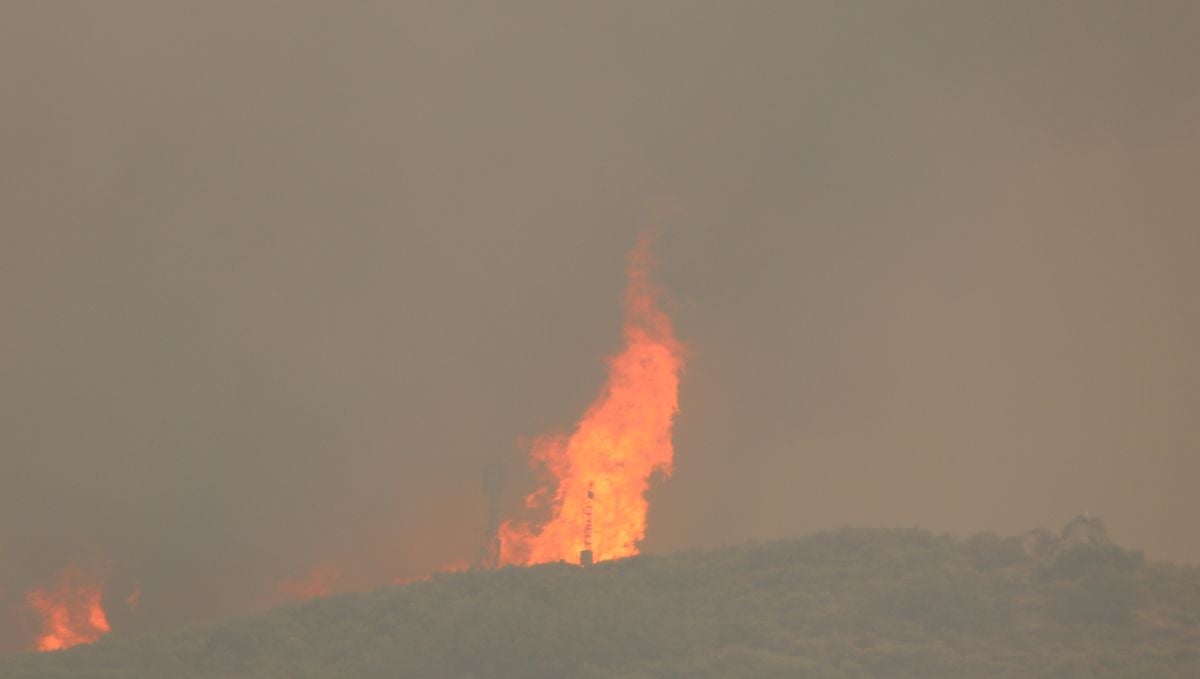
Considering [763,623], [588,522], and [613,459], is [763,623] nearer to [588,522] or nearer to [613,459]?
[588,522]

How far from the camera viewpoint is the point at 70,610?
6181cm

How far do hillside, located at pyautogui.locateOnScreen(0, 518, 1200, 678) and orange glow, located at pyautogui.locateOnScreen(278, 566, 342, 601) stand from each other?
729 inches

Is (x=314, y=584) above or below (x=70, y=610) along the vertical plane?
above

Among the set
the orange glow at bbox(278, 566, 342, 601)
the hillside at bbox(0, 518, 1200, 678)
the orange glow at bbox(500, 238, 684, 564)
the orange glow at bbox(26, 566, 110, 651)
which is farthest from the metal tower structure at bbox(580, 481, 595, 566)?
the orange glow at bbox(26, 566, 110, 651)

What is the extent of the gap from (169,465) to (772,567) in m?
31.9

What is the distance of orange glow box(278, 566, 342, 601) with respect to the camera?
63.5 m

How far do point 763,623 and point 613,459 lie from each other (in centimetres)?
2318

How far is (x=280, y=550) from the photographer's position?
65.6 m

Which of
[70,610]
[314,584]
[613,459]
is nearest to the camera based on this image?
[70,610]

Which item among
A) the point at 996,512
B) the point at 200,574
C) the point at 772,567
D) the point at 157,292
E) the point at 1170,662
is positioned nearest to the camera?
the point at 1170,662

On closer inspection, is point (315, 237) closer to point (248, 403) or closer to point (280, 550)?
point (248, 403)

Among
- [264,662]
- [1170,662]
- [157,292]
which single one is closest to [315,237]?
[157,292]

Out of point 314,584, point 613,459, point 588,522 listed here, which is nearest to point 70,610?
point 314,584

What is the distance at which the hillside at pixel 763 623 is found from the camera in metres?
37.3
